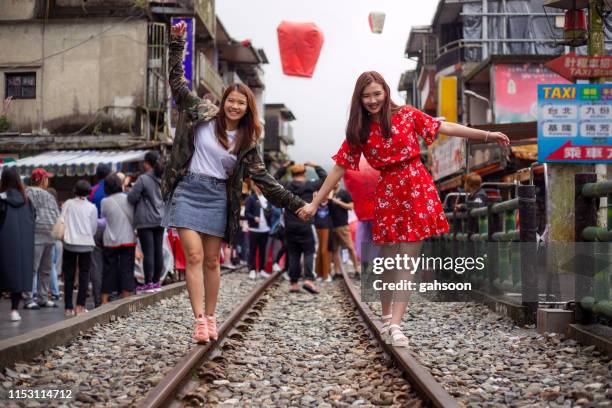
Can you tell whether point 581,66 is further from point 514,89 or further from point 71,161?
point 514,89

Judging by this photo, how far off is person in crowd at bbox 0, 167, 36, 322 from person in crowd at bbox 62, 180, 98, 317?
467 mm

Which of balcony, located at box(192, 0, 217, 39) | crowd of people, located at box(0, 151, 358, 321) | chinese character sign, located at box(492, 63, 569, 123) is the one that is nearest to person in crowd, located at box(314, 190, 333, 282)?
crowd of people, located at box(0, 151, 358, 321)

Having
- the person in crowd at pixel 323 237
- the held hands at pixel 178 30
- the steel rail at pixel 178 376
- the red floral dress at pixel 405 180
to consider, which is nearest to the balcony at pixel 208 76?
the person in crowd at pixel 323 237

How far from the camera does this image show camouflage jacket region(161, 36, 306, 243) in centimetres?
536

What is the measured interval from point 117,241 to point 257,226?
541 cm

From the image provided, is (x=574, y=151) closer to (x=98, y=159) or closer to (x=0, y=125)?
(x=0, y=125)

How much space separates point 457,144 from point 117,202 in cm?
1221

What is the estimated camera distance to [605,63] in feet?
26.3

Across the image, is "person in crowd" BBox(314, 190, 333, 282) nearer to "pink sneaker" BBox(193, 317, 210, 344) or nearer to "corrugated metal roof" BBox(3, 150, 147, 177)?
"corrugated metal roof" BBox(3, 150, 147, 177)

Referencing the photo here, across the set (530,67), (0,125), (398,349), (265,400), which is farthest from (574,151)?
(530,67)

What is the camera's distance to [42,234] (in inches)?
380

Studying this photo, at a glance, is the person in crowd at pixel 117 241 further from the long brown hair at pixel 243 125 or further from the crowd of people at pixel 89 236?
the long brown hair at pixel 243 125

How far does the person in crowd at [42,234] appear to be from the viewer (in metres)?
9.10

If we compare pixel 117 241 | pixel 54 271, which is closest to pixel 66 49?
pixel 54 271
